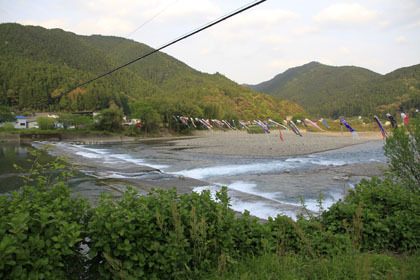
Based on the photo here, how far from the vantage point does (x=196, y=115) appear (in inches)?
3499

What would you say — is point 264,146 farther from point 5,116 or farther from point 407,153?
point 5,116

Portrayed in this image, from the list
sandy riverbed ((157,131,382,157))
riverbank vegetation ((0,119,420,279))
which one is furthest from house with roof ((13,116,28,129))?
riverbank vegetation ((0,119,420,279))

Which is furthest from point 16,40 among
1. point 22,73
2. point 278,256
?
point 278,256

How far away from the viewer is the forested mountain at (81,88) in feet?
384

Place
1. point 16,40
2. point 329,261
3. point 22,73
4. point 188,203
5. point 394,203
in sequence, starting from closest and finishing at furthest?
point 329,261 → point 188,203 → point 394,203 → point 22,73 → point 16,40

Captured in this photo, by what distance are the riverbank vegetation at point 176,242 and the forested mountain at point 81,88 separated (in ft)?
272

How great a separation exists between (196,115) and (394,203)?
85.3 meters

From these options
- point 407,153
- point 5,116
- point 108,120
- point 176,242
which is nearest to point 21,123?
point 5,116

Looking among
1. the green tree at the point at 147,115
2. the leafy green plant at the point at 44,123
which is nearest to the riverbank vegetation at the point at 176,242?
the green tree at the point at 147,115

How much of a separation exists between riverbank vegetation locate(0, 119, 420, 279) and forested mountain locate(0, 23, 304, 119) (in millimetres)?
82851

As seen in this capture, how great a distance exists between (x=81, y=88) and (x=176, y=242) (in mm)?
142527

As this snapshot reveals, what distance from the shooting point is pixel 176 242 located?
3.15 meters

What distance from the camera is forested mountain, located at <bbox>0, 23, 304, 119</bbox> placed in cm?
11712

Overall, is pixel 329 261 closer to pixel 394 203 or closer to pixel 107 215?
pixel 394 203
